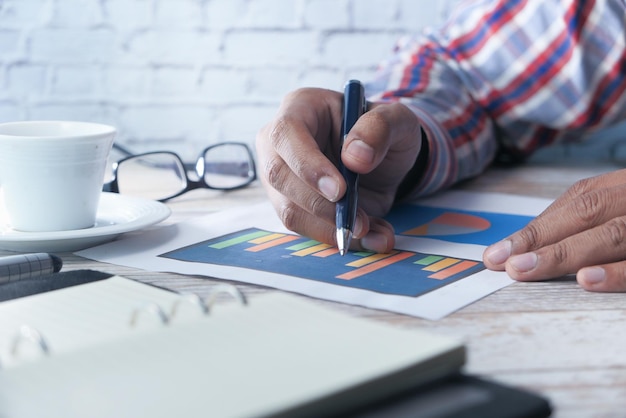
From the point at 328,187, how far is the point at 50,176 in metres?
0.24

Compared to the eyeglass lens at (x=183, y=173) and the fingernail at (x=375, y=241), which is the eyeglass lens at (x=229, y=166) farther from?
the fingernail at (x=375, y=241)

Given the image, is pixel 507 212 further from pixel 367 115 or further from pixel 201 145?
pixel 201 145

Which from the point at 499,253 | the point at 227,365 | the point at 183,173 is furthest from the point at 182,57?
the point at 227,365

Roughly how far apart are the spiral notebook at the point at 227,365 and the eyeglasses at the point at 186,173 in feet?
2.08

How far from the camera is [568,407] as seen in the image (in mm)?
371

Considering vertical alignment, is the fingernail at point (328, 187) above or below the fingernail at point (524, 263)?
above

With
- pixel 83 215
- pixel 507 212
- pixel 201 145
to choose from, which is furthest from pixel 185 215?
pixel 201 145

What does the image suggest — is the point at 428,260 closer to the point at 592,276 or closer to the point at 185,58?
the point at 592,276

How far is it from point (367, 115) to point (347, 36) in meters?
0.95

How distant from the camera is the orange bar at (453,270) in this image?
61 cm

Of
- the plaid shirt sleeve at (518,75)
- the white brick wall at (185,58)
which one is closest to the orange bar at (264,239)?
the plaid shirt sleeve at (518,75)

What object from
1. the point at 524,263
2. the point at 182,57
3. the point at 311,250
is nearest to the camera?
the point at 524,263

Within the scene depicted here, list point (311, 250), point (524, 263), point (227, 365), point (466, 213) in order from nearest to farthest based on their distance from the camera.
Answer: point (227, 365) → point (524, 263) → point (311, 250) → point (466, 213)

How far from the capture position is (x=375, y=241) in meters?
0.68
